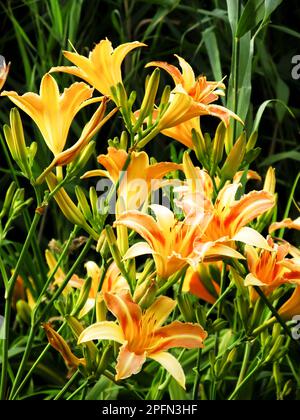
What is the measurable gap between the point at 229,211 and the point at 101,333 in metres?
0.11

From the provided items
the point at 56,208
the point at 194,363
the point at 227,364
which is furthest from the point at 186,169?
the point at 56,208

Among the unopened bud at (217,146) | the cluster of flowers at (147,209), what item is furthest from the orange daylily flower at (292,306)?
the unopened bud at (217,146)

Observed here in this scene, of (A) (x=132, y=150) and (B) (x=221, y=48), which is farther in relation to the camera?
(B) (x=221, y=48)

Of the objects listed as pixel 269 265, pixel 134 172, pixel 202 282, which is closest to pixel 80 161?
pixel 134 172

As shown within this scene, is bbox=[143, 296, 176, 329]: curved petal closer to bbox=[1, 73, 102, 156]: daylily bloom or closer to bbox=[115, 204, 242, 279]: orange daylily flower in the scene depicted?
bbox=[115, 204, 242, 279]: orange daylily flower

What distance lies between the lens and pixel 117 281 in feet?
2.14

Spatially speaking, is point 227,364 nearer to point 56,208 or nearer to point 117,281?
point 117,281

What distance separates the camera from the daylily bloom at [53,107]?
586 millimetres

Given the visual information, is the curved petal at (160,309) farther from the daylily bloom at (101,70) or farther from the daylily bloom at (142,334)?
the daylily bloom at (101,70)

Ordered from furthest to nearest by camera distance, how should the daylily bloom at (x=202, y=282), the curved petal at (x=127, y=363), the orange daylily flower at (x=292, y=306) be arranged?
1. the daylily bloom at (x=202, y=282)
2. the orange daylily flower at (x=292, y=306)
3. the curved petal at (x=127, y=363)

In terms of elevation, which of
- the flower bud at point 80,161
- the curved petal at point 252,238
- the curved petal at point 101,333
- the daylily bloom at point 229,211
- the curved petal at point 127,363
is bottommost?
the curved petal at point 127,363

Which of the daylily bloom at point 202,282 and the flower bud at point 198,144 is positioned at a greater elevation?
the flower bud at point 198,144

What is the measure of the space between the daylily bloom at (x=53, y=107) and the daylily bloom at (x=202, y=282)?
22cm

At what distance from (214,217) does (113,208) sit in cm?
7
